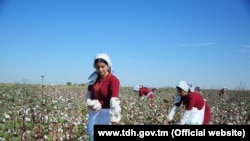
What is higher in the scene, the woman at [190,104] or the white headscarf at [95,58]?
the white headscarf at [95,58]

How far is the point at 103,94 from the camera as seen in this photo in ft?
10.5

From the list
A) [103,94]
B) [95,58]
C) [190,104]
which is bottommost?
[190,104]

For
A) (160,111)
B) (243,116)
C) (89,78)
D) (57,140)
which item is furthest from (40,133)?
(243,116)

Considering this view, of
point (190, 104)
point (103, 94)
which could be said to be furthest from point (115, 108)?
point (190, 104)

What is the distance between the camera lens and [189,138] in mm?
3750

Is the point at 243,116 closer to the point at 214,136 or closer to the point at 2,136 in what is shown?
the point at 214,136

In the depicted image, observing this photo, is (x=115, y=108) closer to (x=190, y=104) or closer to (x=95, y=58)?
(x=95, y=58)

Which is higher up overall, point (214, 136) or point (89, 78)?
point (89, 78)

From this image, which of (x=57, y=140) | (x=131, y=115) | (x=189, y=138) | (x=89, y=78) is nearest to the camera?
(x=89, y=78)

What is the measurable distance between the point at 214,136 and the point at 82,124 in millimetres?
1896

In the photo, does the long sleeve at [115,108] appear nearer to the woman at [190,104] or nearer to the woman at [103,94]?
the woman at [103,94]

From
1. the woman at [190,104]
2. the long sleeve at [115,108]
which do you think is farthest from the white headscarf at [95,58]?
the woman at [190,104]

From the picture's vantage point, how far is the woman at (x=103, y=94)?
10.1 ft

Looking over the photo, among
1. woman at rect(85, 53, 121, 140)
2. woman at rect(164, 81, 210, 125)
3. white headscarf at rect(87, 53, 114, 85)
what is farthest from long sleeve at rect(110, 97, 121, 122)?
woman at rect(164, 81, 210, 125)
